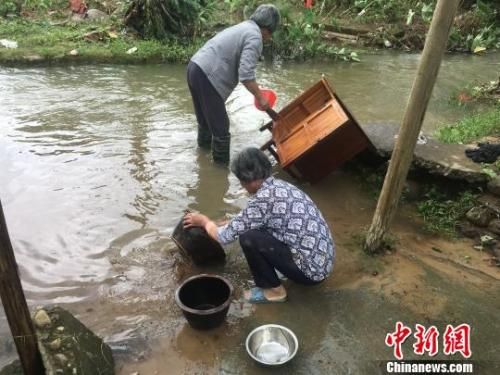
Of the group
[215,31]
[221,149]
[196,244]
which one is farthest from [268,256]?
[215,31]

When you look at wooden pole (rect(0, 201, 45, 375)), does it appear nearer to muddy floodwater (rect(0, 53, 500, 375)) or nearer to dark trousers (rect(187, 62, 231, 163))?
muddy floodwater (rect(0, 53, 500, 375))

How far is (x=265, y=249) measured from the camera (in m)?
3.43

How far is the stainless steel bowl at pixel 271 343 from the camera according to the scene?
3201mm

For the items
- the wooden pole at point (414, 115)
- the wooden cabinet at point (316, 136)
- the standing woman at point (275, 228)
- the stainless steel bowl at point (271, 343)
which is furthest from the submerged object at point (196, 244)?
the wooden cabinet at point (316, 136)

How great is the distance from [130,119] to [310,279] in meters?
4.96

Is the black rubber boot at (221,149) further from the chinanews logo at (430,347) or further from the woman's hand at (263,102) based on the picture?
the chinanews logo at (430,347)

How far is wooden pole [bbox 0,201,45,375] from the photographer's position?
2.34 meters

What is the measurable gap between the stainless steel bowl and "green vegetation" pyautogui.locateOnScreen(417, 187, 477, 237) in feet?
7.01

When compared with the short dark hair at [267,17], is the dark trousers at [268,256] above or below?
below

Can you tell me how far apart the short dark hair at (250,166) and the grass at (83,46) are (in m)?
8.05

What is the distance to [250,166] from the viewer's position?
3.31m

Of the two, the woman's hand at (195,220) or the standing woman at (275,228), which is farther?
the woman's hand at (195,220)

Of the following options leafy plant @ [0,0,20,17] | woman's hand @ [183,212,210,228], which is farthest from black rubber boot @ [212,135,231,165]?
leafy plant @ [0,0,20,17]

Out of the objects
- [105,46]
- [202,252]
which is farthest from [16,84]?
[202,252]
